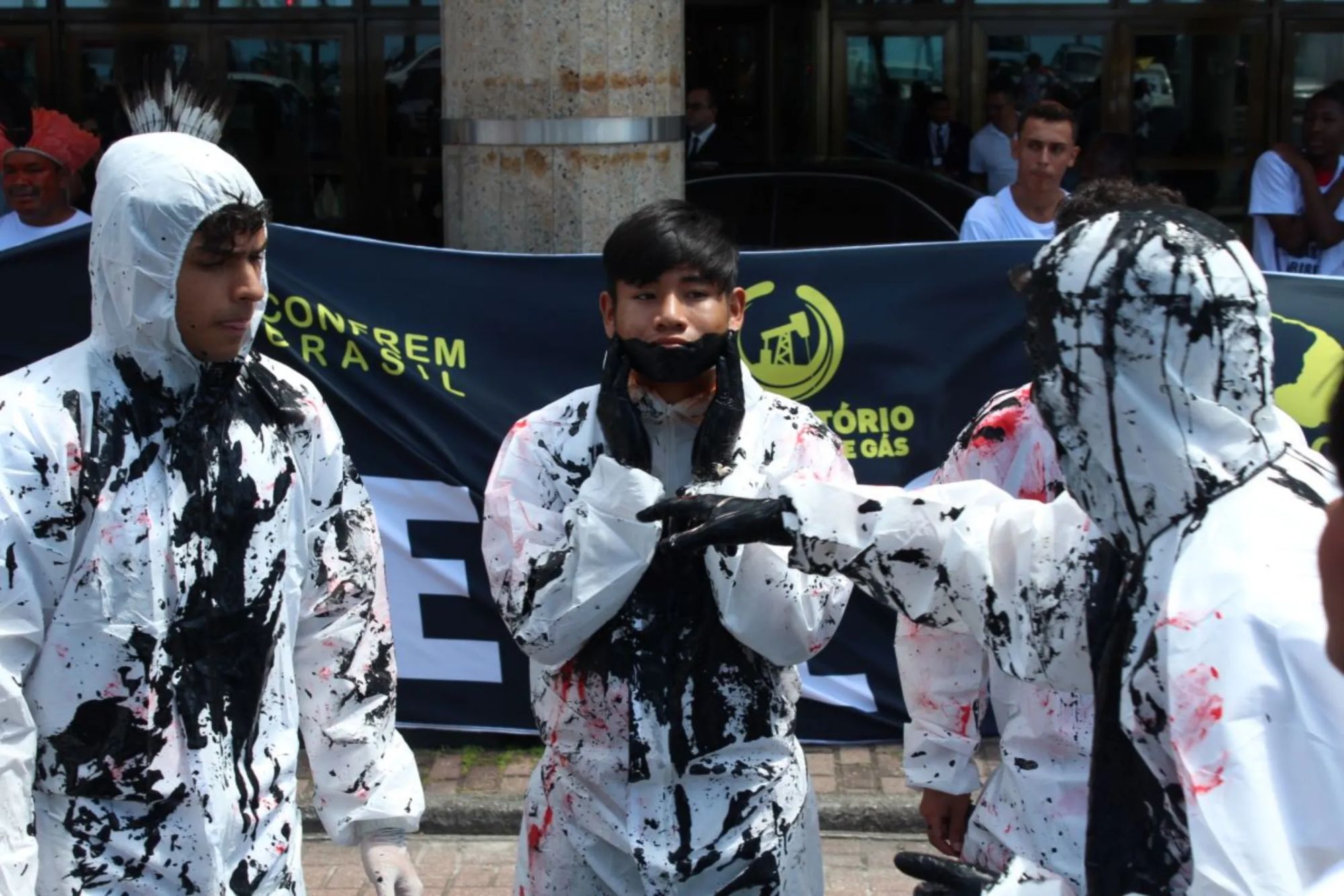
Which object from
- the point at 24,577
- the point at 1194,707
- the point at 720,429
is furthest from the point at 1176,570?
the point at 24,577

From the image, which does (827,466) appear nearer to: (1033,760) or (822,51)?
(1033,760)

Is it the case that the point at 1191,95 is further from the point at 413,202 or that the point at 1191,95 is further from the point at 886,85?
the point at 413,202

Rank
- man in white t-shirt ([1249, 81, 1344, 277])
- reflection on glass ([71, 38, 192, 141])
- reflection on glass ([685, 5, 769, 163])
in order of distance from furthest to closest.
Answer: reflection on glass ([685, 5, 769, 163])
reflection on glass ([71, 38, 192, 141])
man in white t-shirt ([1249, 81, 1344, 277])

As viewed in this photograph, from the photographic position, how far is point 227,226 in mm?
2887

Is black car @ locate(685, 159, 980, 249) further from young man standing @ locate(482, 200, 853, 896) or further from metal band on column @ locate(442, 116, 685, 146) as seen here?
young man standing @ locate(482, 200, 853, 896)

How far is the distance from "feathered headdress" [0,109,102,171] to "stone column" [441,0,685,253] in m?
1.59

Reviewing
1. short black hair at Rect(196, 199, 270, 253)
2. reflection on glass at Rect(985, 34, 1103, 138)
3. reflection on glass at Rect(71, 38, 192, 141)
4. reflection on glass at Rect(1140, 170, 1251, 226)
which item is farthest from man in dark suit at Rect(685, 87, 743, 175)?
short black hair at Rect(196, 199, 270, 253)

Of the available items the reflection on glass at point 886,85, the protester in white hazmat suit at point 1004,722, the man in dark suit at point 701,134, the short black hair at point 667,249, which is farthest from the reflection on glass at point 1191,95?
the short black hair at point 667,249

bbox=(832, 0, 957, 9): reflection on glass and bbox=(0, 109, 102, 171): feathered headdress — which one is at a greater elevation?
bbox=(832, 0, 957, 9): reflection on glass

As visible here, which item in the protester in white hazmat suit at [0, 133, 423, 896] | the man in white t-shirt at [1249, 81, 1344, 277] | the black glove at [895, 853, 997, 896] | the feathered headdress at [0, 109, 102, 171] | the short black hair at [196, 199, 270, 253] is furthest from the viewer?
the man in white t-shirt at [1249, 81, 1344, 277]

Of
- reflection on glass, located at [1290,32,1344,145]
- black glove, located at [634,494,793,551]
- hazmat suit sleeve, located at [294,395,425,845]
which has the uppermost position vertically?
reflection on glass, located at [1290,32,1344,145]

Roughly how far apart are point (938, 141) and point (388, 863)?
37.0 feet

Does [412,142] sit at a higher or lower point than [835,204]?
higher

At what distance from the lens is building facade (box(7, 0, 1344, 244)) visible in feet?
45.4
